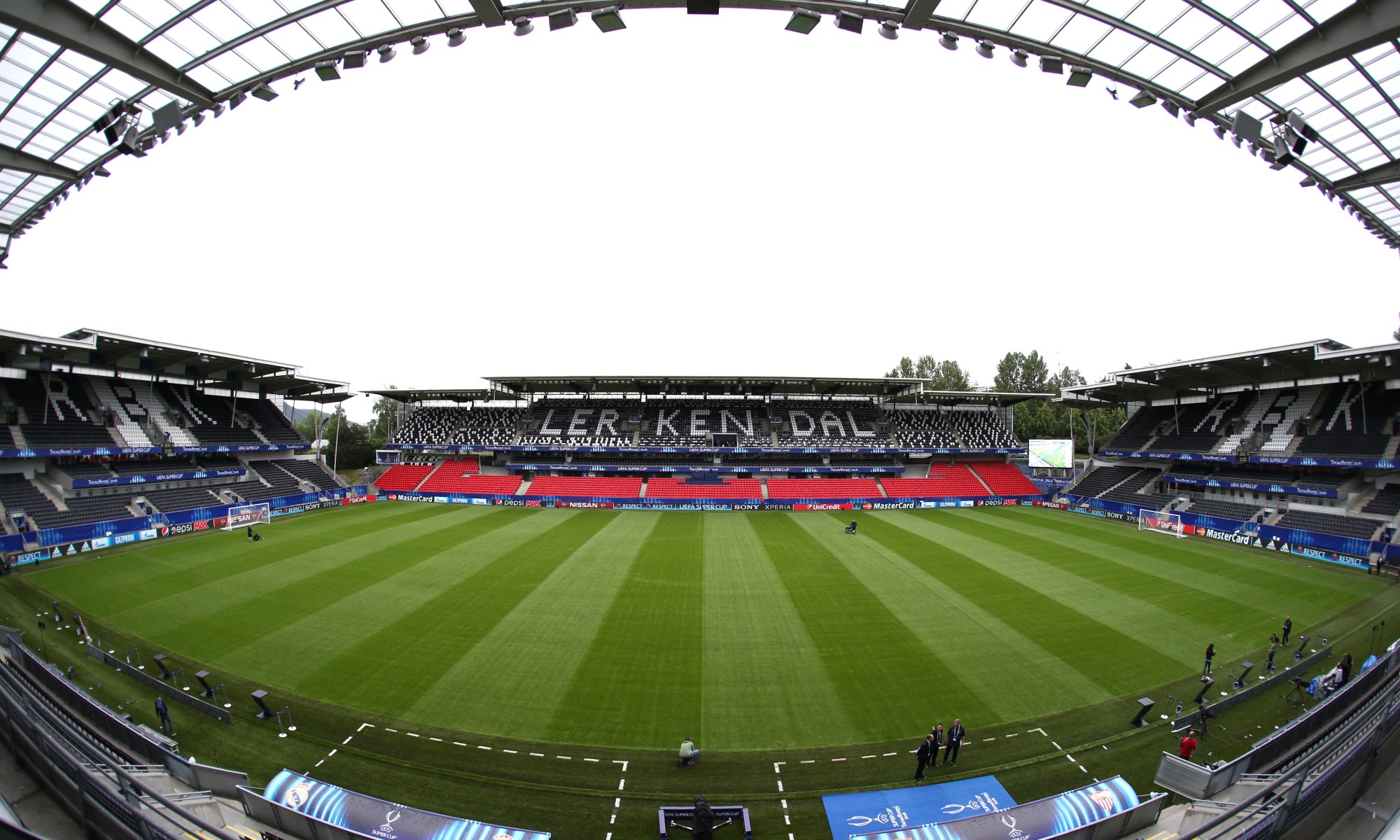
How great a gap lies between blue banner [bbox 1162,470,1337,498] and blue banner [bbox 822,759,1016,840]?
106 ft

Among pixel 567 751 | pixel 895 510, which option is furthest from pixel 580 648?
pixel 895 510

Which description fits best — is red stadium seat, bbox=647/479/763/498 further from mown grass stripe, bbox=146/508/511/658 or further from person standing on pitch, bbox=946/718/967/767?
person standing on pitch, bbox=946/718/967/767

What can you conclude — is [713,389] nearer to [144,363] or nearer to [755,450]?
[755,450]

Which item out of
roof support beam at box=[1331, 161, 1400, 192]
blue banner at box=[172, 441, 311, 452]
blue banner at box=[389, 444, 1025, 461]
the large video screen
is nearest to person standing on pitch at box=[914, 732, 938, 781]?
roof support beam at box=[1331, 161, 1400, 192]

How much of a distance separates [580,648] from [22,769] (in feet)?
31.7

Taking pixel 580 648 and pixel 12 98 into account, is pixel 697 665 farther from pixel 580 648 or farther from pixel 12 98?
pixel 12 98

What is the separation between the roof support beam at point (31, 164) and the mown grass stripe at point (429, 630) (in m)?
12.6

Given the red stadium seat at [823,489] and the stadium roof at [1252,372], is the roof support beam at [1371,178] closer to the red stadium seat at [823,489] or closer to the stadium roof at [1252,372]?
the stadium roof at [1252,372]

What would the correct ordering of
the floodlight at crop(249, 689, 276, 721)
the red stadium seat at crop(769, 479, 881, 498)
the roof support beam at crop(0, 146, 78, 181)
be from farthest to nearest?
the red stadium seat at crop(769, 479, 881, 498)
the roof support beam at crop(0, 146, 78, 181)
the floodlight at crop(249, 689, 276, 721)

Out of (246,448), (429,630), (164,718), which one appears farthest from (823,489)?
(246,448)

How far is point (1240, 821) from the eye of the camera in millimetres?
4230

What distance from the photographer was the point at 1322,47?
7.52 metres

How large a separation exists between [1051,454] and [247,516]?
192 ft

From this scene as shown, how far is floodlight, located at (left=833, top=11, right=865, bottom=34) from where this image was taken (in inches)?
310
